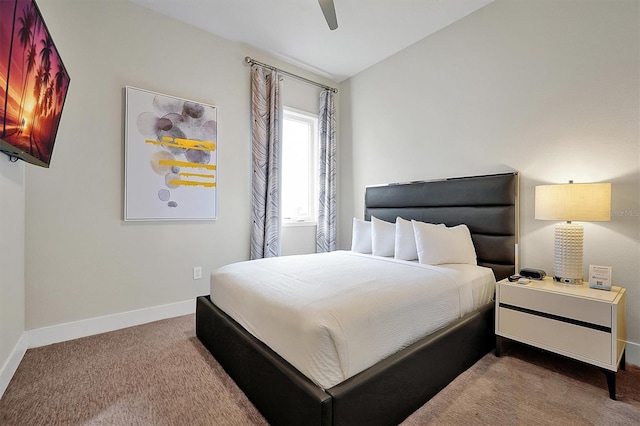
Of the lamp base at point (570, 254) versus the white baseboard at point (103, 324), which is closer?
the lamp base at point (570, 254)

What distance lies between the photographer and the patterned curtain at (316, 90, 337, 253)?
13.1ft

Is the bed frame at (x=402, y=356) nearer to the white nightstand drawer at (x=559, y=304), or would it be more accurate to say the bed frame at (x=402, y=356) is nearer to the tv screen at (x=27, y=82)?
the white nightstand drawer at (x=559, y=304)

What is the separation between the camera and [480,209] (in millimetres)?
2639

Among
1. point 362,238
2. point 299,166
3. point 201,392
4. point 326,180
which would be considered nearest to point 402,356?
point 201,392

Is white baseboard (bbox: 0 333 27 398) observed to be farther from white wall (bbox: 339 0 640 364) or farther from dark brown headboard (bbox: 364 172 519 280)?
white wall (bbox: 339 0 640 364)

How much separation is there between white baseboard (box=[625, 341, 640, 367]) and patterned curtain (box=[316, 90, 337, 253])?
2.91 m

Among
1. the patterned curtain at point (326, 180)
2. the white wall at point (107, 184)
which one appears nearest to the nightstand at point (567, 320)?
the patterned curtain at point (326, 180)

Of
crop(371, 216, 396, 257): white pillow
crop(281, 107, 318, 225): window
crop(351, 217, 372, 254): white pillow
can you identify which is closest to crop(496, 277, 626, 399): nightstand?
crop(371, 216, 396, 257): white pillow

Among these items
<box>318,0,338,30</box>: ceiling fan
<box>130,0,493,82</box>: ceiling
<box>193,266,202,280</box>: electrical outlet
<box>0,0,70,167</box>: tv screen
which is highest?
<box>130,0,493,82</box>: ceiling

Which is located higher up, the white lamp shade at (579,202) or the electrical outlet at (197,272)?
the white lamp shade at (579,202)

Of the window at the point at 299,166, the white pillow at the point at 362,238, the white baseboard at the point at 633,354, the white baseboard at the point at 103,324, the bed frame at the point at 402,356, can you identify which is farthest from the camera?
the window at the point at 299,166

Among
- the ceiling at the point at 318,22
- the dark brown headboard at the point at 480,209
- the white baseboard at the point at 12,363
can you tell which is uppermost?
the ceiling at the point at 318,22

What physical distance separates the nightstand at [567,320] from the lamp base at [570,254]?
2.7 inches

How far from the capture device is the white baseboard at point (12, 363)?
166cm
